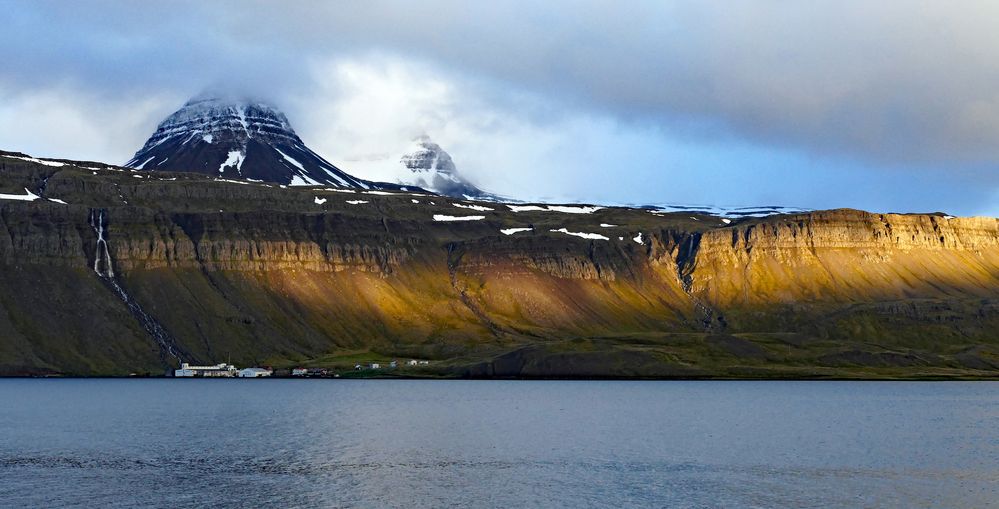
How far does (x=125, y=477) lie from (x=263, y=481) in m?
9.46

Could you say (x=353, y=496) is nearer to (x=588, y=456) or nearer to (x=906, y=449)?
(x=588, y=456)

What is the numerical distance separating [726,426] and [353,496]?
61.0m

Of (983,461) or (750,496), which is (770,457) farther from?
(750,496)

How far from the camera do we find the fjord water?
252 feet

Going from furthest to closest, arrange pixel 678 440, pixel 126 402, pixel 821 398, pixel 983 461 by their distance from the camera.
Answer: pixel 821 398 → pixel 126 402 → pixel 678 440 → pixel 983 461

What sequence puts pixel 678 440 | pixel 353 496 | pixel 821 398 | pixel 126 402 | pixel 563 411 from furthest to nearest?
pixel 821 398, pixel 126 402, pixel 563 411, pixel 678 440, pixel 353 496

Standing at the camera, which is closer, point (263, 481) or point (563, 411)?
point (263, 481)

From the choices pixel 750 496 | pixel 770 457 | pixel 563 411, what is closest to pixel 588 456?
pixel 770 457

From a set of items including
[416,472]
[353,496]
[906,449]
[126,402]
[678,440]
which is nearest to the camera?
[353,496]

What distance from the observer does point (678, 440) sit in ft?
370

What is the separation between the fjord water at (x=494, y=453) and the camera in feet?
252

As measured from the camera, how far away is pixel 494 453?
100m

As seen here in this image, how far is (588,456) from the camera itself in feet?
324

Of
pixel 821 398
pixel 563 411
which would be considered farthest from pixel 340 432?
pixel 821 398
